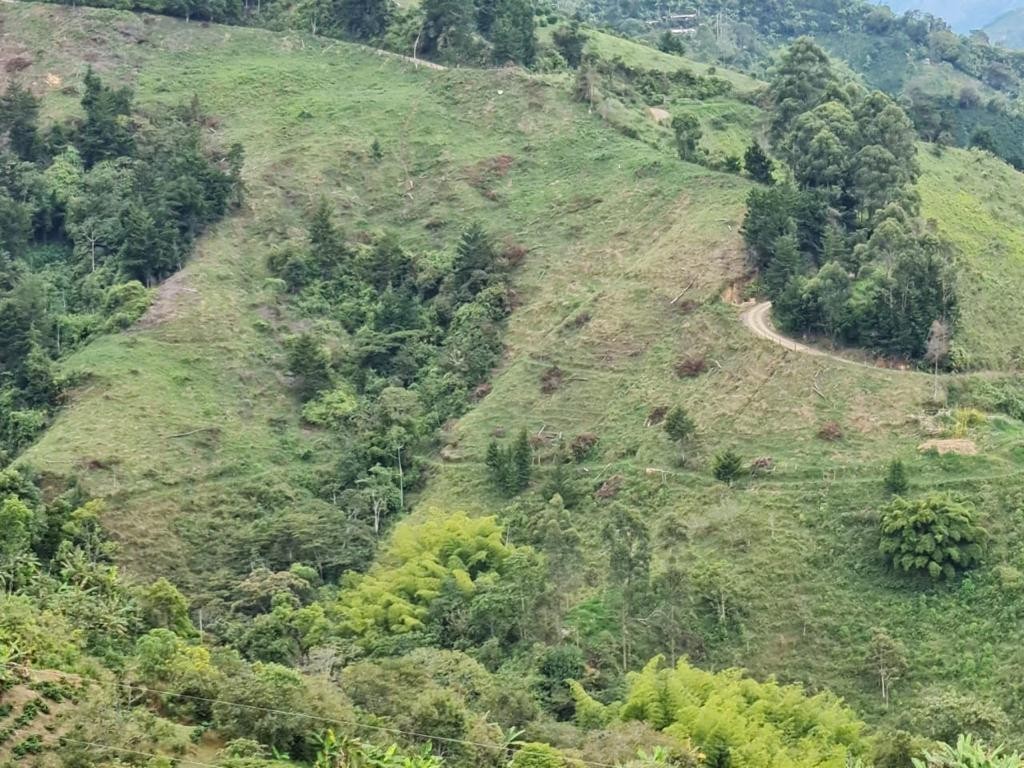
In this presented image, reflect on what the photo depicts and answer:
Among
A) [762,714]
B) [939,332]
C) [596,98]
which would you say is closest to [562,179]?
[596,98]

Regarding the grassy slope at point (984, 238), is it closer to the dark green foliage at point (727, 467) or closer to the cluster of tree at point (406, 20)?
the dark green foliage at point (727, 467)

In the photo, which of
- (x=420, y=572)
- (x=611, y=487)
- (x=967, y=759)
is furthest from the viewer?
(x=611, y=487)

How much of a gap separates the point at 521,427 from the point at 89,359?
57.3 ft

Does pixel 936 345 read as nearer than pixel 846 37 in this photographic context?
Yes

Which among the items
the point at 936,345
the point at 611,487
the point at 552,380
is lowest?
the point at 611,487

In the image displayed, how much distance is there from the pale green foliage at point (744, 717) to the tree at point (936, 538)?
6.00 m

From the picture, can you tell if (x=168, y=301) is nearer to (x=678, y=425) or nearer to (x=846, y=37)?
(x=678, y=425)

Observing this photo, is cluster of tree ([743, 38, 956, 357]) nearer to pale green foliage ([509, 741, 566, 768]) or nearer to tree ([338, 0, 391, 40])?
pale green foliage ([509, 741, 566, 768])

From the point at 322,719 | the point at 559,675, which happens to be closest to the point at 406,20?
the point at 559,675

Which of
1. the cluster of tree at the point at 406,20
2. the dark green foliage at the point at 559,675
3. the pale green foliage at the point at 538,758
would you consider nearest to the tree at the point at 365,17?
the cluster of tree at the point at 406,20

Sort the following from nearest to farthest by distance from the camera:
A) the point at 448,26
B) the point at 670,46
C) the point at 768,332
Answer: the point at 768,332 < the point at 448,26 < the point at 670,46

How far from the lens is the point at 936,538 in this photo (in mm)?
38812

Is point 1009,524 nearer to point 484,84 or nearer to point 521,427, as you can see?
point 521,427

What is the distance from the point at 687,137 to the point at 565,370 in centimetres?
1676
